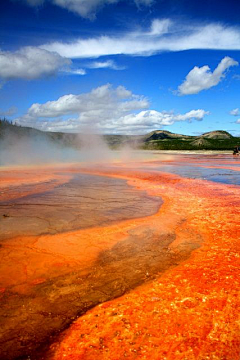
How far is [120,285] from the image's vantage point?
10.2 feet

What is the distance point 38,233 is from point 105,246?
152cm

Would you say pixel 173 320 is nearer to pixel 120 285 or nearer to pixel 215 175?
pixel 120 285

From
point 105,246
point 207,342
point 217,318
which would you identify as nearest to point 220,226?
point 105,246

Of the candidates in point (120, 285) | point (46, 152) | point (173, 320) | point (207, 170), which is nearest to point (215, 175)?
point (207, 170)

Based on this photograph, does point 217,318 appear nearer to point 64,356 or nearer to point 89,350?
point 89,350

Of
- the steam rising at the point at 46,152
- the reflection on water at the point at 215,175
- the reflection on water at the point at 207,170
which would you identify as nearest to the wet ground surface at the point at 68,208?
the reflection on water at the point at 215,175

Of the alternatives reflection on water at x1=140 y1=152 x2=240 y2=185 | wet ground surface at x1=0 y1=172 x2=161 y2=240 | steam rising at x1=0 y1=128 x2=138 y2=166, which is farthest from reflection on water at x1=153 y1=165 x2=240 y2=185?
steam rising at x1=0 y1=128 x2=138 y2=166

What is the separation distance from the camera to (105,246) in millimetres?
4379

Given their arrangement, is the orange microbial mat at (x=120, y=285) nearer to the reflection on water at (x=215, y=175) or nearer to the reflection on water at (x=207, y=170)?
the reflection on water at (x=215, y=175)

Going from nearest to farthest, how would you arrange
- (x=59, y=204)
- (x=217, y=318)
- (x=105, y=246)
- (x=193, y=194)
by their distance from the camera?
(x=217, y=318) < (x=105, y=246) < (x=59, y=204) < (x=193, y=194)

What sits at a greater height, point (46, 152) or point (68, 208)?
point (46, 152)

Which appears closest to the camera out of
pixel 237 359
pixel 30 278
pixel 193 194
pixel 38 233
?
pixel 237 359

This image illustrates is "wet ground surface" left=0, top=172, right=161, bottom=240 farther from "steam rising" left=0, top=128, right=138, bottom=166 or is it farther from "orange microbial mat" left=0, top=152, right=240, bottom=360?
"steam rising" left=0, top=128, right=138, bottom=166

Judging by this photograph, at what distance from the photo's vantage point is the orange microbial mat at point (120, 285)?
2.20 meters
